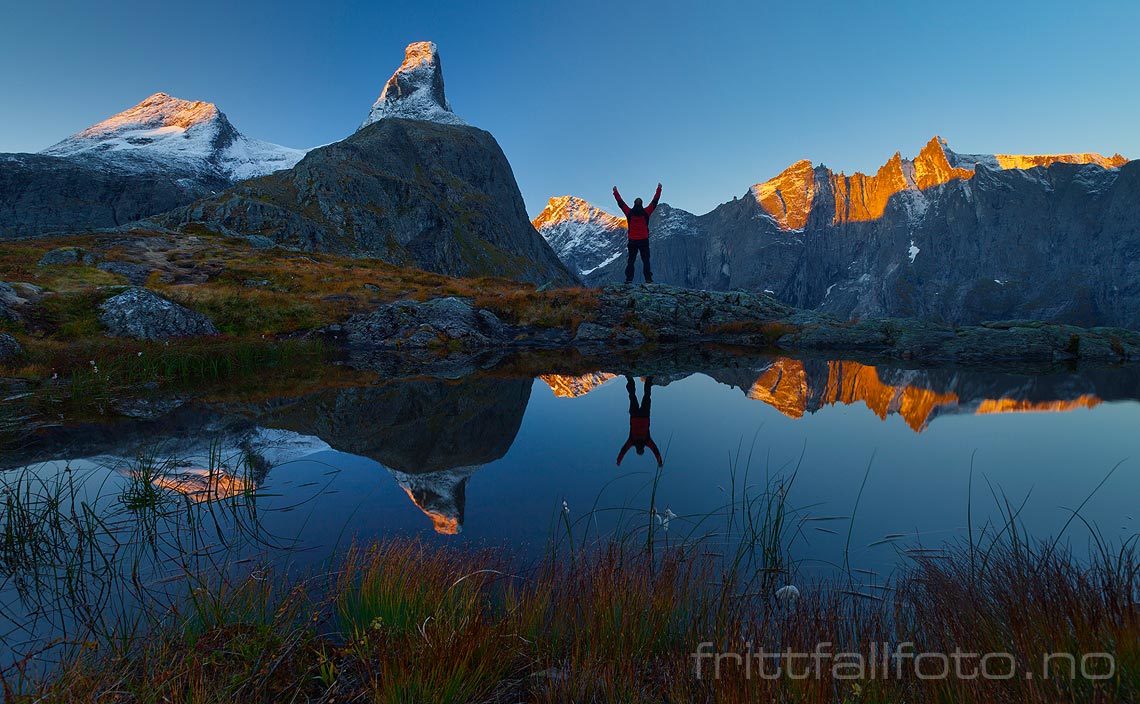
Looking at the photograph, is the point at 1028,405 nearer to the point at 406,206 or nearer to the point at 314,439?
the point at 314,439

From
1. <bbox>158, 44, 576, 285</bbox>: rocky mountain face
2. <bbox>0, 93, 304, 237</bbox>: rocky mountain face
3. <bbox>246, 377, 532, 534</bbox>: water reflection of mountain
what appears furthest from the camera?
<bbox>0, 93, 304, 237</bbox>: rocky mountain face

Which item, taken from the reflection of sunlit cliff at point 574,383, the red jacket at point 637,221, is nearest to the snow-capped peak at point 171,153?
the red jacket at point 637,221

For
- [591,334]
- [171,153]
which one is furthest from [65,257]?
[171,153]

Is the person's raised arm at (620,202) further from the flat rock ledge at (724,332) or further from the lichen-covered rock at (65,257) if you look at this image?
the lichen-covered rock at (65,257)

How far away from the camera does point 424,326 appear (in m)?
28.6

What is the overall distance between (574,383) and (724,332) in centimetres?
1832

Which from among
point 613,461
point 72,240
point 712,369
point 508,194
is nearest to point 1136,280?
point 508,194

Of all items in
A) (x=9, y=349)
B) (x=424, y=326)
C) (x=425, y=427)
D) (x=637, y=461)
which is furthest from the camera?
(x=424, y=326)

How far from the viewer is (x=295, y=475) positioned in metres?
7.39

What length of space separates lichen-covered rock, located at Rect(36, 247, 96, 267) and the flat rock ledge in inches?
844

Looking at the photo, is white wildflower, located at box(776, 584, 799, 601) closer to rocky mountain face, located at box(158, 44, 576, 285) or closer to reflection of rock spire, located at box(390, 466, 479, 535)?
reflection of rock spire, located at box(390, 466, 479, 535)

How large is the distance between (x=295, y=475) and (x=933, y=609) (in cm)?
831

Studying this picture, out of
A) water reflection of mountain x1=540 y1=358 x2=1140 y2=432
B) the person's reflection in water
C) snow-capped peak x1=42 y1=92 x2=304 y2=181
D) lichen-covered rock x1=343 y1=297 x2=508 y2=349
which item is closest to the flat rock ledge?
lichen-covered rock x1=343 y1=297 x2=508 y2=349

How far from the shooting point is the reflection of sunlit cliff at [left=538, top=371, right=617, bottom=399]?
571 inches
